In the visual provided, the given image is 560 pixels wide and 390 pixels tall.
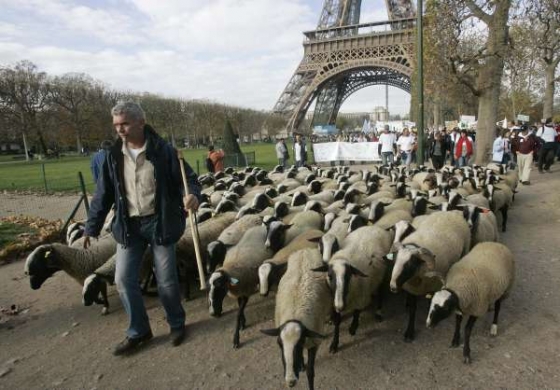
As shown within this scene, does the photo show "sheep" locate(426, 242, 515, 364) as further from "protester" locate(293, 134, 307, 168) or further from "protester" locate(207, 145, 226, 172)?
"protester" locate(293, 134, 307, 168)

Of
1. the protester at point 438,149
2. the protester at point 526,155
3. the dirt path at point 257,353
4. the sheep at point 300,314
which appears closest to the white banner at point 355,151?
the protester at point 438,149

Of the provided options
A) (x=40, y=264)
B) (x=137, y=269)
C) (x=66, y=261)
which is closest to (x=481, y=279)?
(x=137, y=269)

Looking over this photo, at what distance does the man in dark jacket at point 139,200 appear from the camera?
3619 mm

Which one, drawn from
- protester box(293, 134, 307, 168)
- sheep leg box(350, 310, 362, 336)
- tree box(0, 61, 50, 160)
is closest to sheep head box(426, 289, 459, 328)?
sheep leg box(350, 310, 362, 336)

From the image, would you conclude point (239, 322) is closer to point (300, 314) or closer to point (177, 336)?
Answer: point (177, 336)

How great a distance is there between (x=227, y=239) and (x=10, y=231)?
620 centimetres

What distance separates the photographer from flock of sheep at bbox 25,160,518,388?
12.0ft

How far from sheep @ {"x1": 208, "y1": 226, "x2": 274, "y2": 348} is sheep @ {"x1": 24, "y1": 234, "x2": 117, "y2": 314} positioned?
180 cm

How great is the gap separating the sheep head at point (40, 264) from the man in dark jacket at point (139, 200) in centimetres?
155

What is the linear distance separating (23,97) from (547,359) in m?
53.3

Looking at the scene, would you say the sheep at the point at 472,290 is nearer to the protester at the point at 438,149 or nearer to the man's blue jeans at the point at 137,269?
the man's blue jeans at the point at 137,269

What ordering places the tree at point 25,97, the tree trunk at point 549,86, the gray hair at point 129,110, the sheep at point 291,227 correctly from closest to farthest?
the gray hair at point 129,110 → the sheep at point 291,227 → the tree trunk at point 549,86 → the tree at point 25,97

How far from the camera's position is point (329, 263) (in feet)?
12.9

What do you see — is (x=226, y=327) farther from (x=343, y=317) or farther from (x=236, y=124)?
(x=236, y=124)
